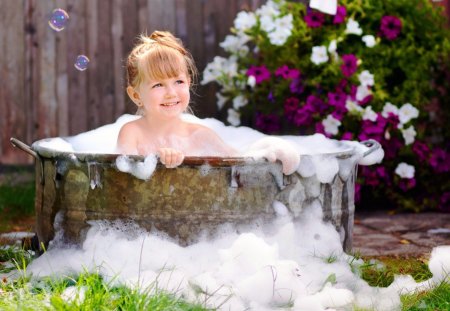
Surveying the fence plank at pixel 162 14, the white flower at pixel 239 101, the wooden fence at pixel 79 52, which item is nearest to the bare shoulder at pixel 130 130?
the white flower at pixel 239 101

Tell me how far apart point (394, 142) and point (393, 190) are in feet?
0.99

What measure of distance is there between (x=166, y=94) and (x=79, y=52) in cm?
261

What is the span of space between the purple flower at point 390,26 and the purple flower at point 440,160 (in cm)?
69

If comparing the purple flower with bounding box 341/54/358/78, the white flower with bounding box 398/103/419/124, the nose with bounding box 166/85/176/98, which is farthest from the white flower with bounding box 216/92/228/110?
the nose with bounding box 166/85/176/98

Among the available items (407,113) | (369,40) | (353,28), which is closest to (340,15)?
(353,28)

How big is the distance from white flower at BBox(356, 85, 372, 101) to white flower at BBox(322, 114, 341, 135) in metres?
0.17

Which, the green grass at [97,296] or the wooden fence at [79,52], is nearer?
the green grass at [97,296]

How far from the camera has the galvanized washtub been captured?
2.72 metres

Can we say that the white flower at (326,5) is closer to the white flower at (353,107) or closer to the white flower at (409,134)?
the white flower at (353,107)

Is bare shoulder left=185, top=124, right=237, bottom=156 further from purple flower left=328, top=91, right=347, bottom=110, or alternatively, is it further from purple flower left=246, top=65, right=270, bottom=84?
purple flower left=246, top=65, right=270, bottom=84

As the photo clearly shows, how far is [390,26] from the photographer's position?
16.0 feet

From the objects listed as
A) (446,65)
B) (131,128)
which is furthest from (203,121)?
(446,65)

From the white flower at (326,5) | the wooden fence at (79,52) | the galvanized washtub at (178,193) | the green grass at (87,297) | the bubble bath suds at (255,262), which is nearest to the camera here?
the green grass at (87,297)

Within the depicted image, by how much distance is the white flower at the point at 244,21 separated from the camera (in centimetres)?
508
